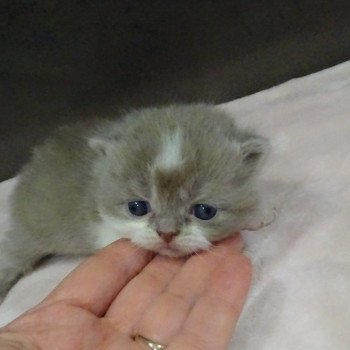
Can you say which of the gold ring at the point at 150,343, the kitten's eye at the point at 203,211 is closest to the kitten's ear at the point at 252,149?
the kitten's eye at the point at 203,211

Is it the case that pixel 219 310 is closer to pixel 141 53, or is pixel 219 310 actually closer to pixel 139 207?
pixel 139 207

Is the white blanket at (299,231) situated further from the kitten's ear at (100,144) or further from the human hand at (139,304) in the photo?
the kitten's ear at (100,144)

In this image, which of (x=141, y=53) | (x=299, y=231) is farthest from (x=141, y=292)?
(x=141, y=53)

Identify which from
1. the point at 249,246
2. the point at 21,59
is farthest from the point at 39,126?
the point at 249,246

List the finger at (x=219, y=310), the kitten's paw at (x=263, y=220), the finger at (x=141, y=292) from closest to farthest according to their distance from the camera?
the finger at (x=219, y=310) → the finger at (x=141, y=292) → the kitten's paw at (x=263, y=220)

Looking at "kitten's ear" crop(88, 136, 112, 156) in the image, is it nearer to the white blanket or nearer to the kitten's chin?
the kitten's chin

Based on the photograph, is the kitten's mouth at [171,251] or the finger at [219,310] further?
the kitten's mouth at [171,251]

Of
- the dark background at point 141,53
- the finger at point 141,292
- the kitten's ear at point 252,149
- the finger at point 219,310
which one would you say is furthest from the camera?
the dark background at point 141,53
